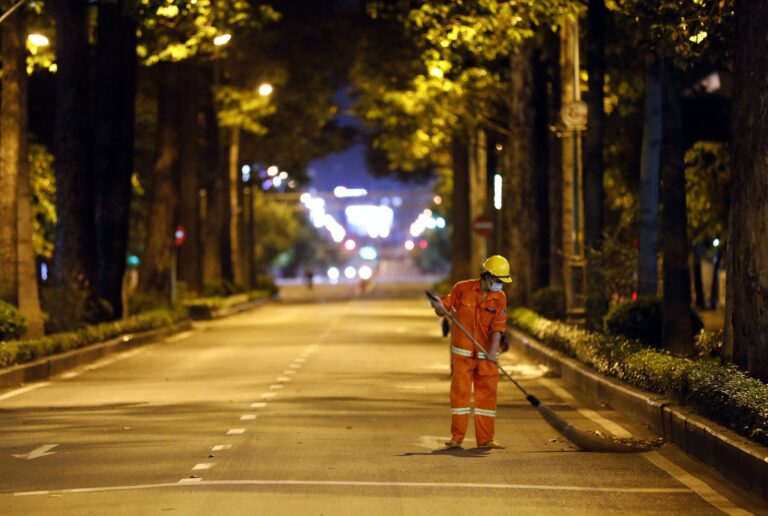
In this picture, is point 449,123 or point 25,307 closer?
point 25,307

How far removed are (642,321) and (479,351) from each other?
31.7ft

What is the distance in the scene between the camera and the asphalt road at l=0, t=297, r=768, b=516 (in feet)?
36.6

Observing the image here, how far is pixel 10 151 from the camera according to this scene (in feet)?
93.7

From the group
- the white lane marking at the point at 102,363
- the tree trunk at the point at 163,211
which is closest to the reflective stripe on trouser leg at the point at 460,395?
the white lane marking at the point at 102,363

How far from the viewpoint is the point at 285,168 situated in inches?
3305

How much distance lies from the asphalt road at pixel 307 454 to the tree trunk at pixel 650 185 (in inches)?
113

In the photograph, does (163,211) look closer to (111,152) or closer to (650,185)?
(111,152)

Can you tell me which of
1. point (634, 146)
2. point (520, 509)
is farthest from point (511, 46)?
point (520, 509)

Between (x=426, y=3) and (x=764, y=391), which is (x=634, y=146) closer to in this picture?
(x=426, y=3)

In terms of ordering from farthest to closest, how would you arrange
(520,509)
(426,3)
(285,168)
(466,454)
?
(285,168) < (426,3) < (466,454) < (520,509)

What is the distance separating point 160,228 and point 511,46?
59.8 feet

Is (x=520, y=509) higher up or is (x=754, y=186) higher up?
(x=754, y=186)

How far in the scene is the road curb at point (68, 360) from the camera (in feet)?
75.2

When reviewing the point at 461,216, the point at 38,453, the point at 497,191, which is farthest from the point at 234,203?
the point at 38,453
